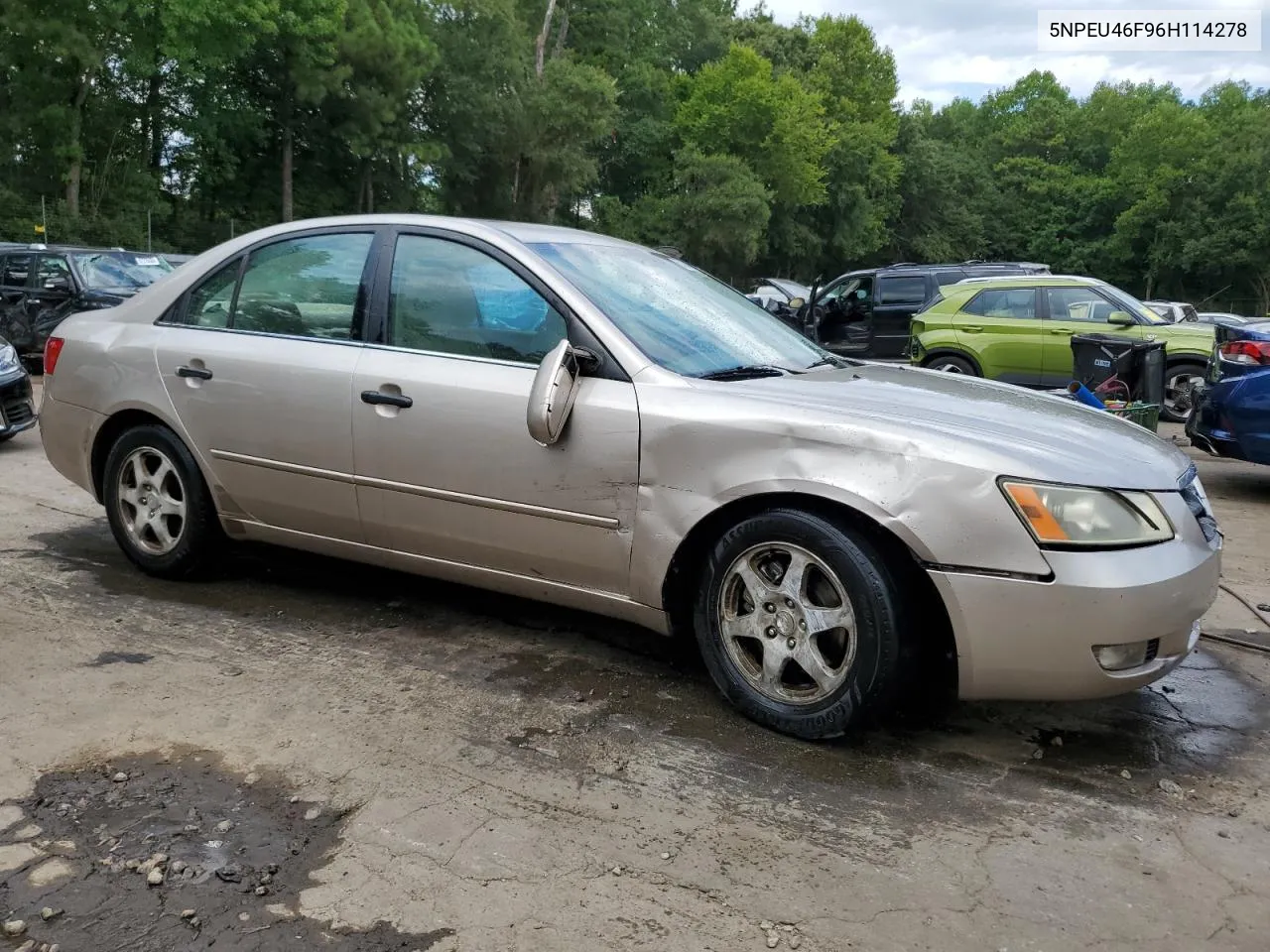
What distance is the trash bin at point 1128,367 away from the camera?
309 inches

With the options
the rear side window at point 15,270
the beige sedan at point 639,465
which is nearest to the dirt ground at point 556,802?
the beige sedan at point 639,465

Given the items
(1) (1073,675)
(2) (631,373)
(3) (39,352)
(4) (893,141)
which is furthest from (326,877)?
(4) (893,141)

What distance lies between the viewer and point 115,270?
13734 mm

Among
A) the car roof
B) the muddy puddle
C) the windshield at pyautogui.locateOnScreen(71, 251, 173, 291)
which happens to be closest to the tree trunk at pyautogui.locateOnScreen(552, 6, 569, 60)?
the windshield at pyautogui.locateOnScreen(71, 251, 173, 291)

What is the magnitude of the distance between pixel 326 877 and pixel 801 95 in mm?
47629

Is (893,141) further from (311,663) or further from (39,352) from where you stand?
(311,663)

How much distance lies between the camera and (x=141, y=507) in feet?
15.8

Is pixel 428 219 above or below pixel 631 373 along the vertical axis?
above

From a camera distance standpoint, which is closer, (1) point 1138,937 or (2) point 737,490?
(1) point 1138,937

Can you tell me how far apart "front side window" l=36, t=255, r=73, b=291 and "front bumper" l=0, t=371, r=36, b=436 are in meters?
5.36

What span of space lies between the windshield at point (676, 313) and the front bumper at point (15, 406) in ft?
19.5

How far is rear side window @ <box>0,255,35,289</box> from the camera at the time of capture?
13.5 m

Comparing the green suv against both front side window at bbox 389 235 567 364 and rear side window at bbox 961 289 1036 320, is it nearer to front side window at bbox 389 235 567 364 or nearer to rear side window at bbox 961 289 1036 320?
rear side window at bbox 961 289 1036 320

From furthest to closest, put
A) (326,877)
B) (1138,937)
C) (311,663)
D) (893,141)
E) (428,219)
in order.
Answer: (893,141) → (428,219) → (311,663) → (326,877) → (1138,937)
